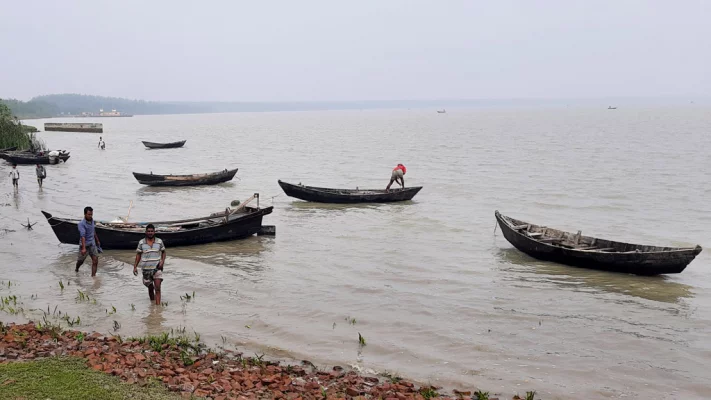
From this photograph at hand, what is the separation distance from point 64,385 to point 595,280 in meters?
13.0

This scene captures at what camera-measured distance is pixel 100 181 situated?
126 feet

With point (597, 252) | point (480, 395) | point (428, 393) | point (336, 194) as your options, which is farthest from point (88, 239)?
point (336, 194)

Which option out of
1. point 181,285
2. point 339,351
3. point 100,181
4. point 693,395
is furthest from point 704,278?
point 100,181

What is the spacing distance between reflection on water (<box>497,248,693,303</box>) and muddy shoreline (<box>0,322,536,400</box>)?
305 inches

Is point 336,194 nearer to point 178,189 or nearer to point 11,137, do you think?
point 178,189

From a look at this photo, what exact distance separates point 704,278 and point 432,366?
10.3m

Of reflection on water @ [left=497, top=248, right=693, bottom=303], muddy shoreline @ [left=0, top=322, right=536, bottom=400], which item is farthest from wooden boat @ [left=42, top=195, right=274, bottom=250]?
reflection on water @ [left=497, top=248, right=693, bottom=303]

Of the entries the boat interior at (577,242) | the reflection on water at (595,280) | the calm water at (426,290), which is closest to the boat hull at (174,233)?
the calm water at (426,290)

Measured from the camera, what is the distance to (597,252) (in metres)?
16.0

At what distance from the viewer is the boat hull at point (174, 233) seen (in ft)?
57.2

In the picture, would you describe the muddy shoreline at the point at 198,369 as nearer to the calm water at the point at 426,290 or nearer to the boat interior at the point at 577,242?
the calm water at the point at 426,290

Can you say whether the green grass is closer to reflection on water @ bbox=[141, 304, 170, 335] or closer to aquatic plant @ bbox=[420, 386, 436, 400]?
reflection on water @ bbox=[141, 304, 170, 335]

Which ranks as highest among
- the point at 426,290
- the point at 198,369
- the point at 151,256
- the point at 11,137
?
the point at 11,137

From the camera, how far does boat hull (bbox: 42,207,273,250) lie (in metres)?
17.4
